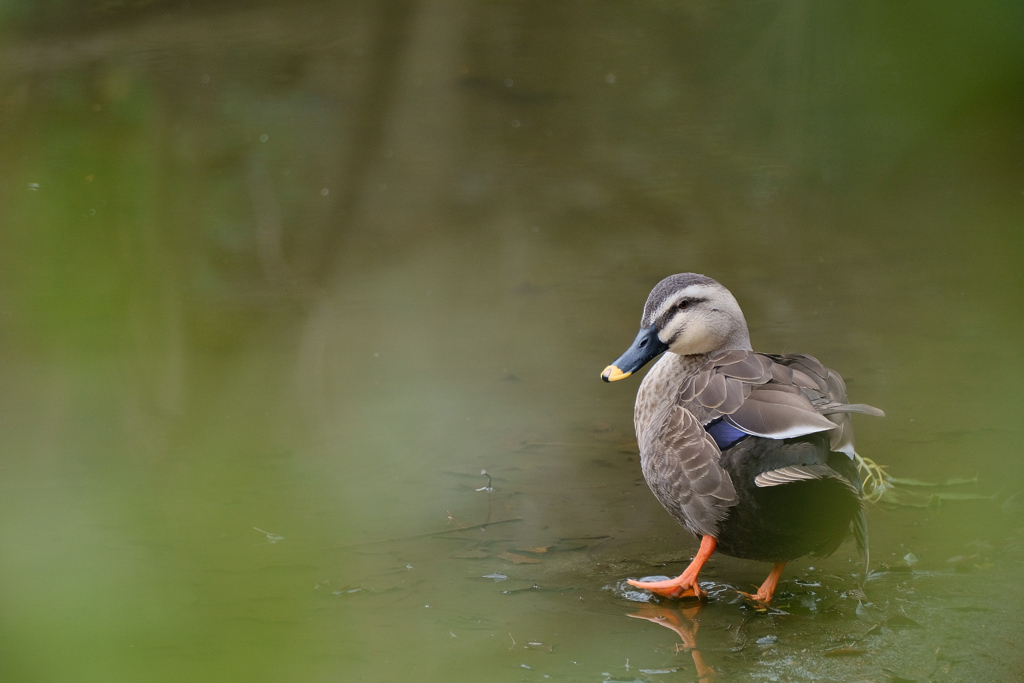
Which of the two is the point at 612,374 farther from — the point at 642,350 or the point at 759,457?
the point at 759,457

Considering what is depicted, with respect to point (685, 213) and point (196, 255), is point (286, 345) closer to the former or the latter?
point (196, 255)

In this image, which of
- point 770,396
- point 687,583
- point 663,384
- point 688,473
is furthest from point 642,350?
point 687,583

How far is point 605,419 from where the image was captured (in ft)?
11.8

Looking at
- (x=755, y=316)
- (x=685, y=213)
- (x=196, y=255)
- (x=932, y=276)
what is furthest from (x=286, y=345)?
(x=932, y=276)

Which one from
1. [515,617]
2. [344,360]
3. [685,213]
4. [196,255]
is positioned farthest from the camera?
[685,213]

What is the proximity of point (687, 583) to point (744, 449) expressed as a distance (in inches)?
17.5

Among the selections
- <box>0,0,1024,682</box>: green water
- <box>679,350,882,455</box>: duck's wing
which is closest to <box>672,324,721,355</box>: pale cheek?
<box>679,350,882,455</box>: duck's wing

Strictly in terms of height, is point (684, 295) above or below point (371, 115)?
below

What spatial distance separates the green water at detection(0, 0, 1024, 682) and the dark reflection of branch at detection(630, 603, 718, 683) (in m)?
A: 0.02

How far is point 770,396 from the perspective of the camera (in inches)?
90.5

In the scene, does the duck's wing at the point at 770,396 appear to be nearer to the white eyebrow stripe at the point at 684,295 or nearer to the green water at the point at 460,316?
the white eyebrow stripe at the point at 684,295

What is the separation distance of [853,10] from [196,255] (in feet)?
15.0

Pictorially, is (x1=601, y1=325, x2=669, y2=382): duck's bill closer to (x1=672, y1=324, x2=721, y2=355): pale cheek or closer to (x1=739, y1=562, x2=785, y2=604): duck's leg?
(x1=672, y1=324, x2=721, y2=355): pale cheek

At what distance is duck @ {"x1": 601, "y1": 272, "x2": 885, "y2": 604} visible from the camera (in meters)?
2.22
